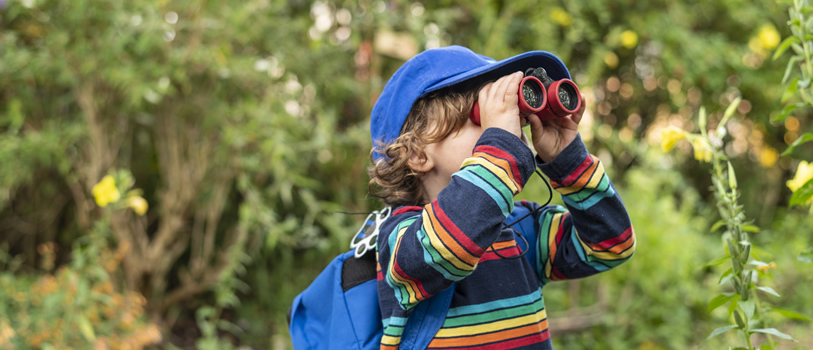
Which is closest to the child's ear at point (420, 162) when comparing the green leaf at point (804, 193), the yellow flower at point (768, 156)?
the green leaf at point (804, 193)

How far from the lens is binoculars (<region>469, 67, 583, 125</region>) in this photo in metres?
0.84

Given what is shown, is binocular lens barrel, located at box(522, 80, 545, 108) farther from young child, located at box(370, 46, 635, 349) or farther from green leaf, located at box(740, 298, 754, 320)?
green leaf, located at box(740, 298, 754, 320)

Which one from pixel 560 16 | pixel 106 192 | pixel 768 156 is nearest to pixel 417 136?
pixel 106 192

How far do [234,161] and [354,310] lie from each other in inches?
50.0

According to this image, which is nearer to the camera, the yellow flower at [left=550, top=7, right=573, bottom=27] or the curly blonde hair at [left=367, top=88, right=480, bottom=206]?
the curly blonde hair at [left=367, top=88, right=480, bottom=206]

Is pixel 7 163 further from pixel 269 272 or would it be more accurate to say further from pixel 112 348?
pixel 269 272

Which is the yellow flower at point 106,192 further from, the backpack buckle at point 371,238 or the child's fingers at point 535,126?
the child's fingers at point 535,126

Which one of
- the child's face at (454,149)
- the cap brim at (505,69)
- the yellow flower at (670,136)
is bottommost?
the child's face at (454,149)

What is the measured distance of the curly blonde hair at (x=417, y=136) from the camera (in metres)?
0.93

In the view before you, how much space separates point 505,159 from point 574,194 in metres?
0.21

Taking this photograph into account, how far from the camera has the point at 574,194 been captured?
0.95 m

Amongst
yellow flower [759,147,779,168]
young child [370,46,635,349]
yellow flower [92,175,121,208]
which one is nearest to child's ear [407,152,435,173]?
young child [370,46,635,349]

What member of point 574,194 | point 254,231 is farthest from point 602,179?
point 254,231

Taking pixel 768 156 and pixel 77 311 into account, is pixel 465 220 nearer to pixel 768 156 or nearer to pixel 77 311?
pixel 77 311
